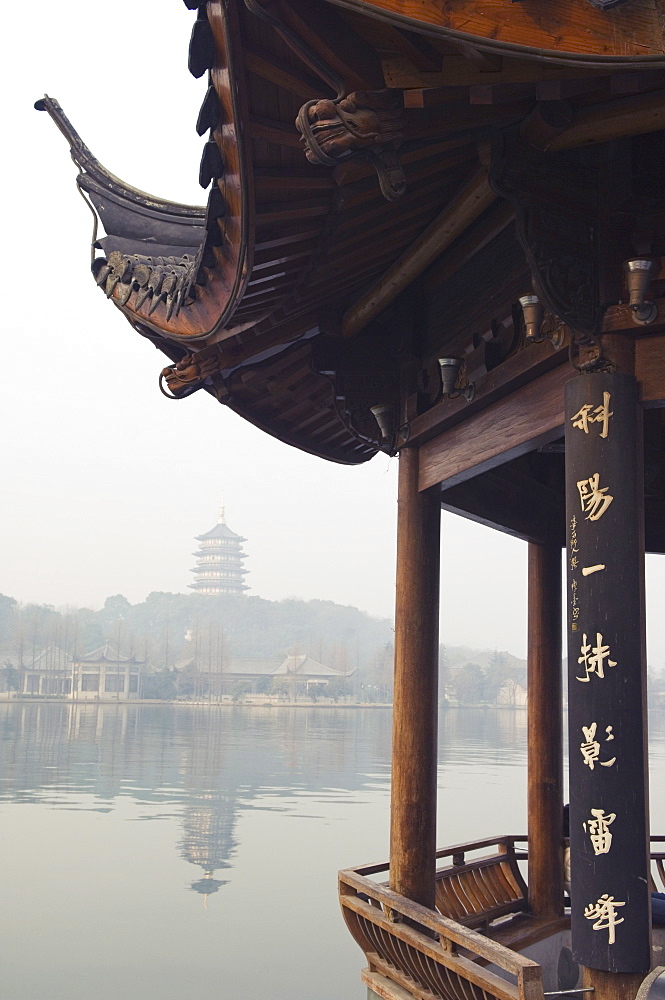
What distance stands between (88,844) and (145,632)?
288ft

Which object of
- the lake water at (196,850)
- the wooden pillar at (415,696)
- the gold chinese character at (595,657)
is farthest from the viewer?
the lake water at (196,850)

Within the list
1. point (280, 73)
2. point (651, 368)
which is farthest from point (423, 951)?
point (280, 73)

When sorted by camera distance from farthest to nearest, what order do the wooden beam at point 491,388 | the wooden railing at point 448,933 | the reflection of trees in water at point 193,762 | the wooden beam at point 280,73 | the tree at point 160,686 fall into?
the tree at point 160,686
the reflection of trees in water at point 193,762
the wooden beam at point 491,388
the wooden railing at point 448,933
the wooden beam at point 280,73

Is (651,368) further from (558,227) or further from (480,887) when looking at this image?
(480,887)

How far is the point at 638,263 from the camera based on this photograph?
3223 millimetres

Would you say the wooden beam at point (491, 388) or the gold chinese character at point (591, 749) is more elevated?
the wooden beam at point (491, 388)

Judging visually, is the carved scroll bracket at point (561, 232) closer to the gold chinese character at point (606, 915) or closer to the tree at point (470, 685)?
the gold chinese character at point (606, 915)

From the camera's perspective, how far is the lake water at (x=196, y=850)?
9.74 meters

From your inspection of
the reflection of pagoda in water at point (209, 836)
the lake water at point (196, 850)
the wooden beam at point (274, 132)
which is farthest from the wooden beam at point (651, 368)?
the reflection of pagoda in water at point (209, 836)

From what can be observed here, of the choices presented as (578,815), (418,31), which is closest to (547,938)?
(578,815)

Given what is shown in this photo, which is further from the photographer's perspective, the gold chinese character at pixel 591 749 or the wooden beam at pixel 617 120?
the gold chinese character at pixel 591 749

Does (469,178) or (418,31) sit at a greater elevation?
(469,178)

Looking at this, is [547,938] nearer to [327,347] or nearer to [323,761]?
[327,347]

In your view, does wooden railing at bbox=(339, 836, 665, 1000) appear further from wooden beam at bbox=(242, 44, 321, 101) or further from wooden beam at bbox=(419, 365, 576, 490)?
wooden beam at bbox=(242, 44, 321, 101)
